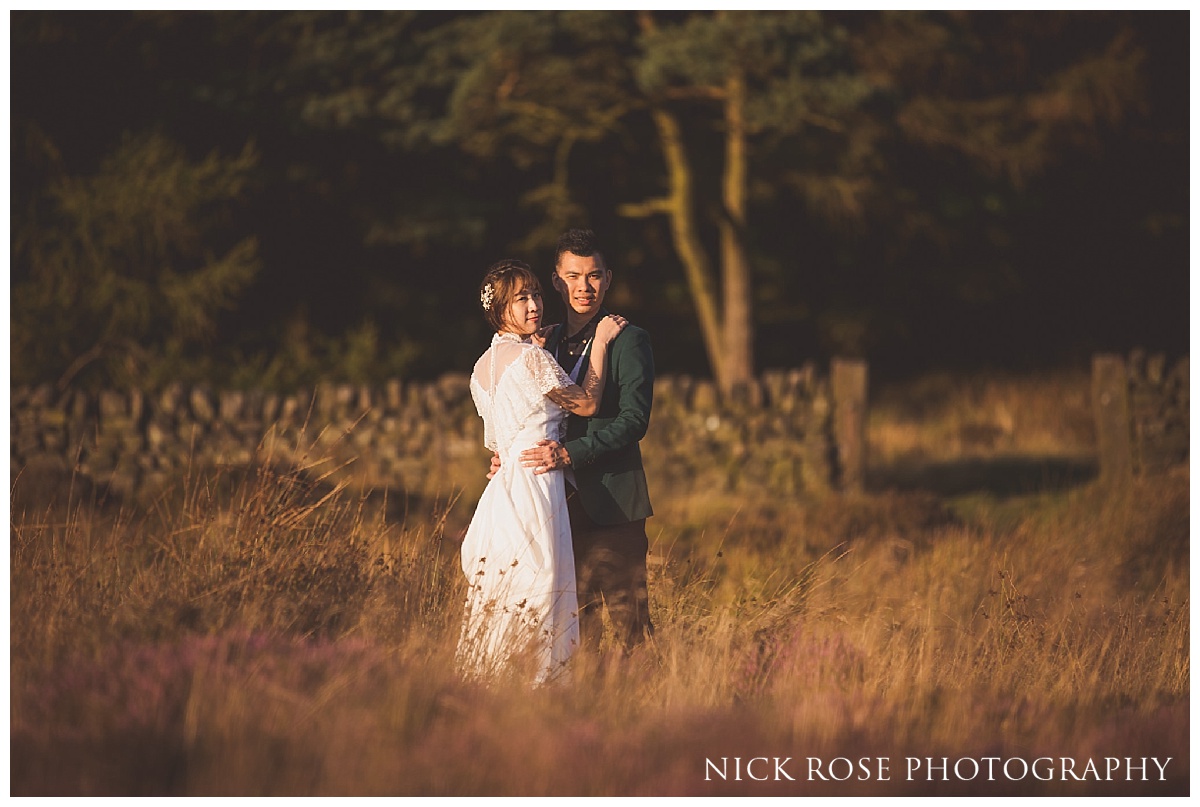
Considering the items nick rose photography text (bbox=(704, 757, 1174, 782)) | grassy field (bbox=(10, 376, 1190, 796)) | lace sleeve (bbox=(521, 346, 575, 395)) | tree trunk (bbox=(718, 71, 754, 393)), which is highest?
tree trunk (bbox=(718, 71, 754, 393))

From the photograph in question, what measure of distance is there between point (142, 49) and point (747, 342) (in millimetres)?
7931

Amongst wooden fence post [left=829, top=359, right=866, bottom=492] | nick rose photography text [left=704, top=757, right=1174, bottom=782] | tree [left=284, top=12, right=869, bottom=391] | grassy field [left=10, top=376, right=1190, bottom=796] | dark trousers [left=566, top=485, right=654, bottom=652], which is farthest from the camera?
tree [left=284, top=12, right=869, bottom=391]

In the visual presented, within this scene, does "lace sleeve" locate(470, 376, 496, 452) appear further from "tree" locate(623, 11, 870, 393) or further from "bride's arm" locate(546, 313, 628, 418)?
"tree" locate(623, 11, 870, 393)

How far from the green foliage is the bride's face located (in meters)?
10.6

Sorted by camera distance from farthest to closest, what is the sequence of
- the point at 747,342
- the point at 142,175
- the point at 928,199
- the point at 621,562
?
the point at 928,199, the point at 747,342, the point at 142,175, the point at 621,562

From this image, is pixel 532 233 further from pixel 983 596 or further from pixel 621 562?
pixel 621 562

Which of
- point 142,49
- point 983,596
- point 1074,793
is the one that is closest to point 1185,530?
point 983,596

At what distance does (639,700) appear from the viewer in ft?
14.8

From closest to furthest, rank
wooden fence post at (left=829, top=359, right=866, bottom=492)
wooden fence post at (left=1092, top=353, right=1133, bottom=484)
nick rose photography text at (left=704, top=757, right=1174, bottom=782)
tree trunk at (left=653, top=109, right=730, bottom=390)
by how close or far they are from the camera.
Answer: nick rose photography text at (left=704, top=757, right=1174, bottom=782), wooden fence post at (left=829, top=359, right=866, bottom=492), wooden fence post at (left=1092, top=353, right=1133, bottom=484), tree trunk at (left=653, top=109, right=730, bottom=390)

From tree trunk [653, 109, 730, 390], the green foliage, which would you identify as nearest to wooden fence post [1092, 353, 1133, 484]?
tree trunk [653, 109, 730, 390]

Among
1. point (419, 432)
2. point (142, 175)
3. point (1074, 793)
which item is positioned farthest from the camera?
point (142, 175)

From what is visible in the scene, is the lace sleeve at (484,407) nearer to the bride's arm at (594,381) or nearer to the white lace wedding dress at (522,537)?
the white lace wedding dress at (522,537)

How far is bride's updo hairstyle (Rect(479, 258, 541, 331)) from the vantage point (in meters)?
4.77

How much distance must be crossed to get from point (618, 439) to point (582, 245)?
2.30ft
